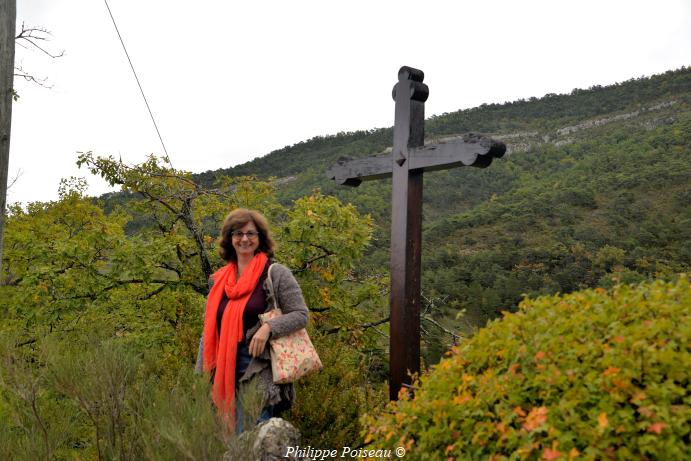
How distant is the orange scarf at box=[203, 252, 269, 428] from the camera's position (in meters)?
3.05

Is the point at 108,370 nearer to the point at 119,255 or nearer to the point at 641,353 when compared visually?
the point at 641,353

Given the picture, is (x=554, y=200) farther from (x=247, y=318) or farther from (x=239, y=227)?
(x=247, y=318)

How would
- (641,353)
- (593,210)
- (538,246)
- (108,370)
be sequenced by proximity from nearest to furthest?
(641,353) < (108,370) < (538,246) < (593,210)

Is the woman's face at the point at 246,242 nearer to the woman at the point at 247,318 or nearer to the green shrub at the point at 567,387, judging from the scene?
the woman at the point at 247,318

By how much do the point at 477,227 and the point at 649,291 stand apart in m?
25.6

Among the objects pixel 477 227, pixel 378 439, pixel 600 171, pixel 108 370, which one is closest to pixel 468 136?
pixel 378 439

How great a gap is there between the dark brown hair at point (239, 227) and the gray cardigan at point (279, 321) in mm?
204

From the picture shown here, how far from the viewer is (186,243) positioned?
6.47 m

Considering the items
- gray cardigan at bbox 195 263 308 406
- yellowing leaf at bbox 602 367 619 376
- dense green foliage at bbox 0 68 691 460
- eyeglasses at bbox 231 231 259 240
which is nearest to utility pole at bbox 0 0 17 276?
dense green foliage at bbox 0 68 691 460

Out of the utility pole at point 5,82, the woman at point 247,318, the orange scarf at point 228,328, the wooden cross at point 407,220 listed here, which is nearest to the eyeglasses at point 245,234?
the woman at point 247,318

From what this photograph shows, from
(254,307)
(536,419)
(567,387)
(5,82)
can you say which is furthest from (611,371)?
(5,82)

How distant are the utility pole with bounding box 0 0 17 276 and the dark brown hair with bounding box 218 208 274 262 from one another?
2270 millimetres

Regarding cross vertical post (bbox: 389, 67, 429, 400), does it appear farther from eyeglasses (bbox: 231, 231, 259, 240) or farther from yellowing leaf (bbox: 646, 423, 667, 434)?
yellowing leaf (bbox: 646, 423, 667, 434)

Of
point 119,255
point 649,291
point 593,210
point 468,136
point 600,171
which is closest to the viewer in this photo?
point 649,291
